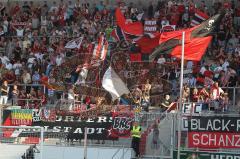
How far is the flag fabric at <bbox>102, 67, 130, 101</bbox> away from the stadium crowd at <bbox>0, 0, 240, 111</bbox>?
751mm

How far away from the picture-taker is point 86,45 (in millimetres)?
30141

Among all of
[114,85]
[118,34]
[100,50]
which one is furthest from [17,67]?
[114,85]

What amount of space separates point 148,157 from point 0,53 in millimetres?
12052

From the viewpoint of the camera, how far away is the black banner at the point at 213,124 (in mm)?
21953

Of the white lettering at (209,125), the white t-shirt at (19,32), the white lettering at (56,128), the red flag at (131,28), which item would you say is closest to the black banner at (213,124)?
the white lettering at (209,125)

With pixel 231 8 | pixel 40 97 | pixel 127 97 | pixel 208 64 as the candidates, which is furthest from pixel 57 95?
pixel 231 8

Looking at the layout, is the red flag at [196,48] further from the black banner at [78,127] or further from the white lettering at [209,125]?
the black banner at [78,127]

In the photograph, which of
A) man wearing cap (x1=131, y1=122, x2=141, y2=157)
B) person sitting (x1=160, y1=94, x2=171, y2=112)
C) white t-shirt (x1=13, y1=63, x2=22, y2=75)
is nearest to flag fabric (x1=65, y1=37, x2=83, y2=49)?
white t-shirt (x1=13, y1=63, x2=22, y2=75)

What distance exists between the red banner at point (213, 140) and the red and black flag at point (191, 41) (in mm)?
2500

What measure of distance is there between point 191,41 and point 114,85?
3.81m

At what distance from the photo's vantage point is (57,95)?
28.1 meters

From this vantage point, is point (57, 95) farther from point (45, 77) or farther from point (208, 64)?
point (208, 64)

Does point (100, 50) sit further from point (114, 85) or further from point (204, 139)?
point (204, 139)

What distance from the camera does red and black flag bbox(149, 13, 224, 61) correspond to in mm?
22266
